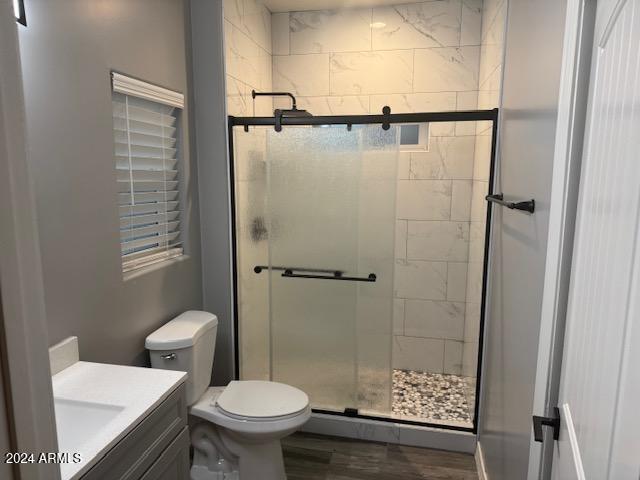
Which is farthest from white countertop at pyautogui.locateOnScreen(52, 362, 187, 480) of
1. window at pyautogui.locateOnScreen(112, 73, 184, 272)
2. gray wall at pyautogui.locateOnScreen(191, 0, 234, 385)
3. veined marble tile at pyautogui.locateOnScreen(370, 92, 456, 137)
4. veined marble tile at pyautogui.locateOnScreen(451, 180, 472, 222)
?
veined marble tile at pyautogui.locateOnScreen(370, 92, 456, 137)

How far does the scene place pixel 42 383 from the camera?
0.54 metres

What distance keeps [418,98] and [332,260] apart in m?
1.40

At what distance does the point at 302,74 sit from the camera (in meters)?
3.15

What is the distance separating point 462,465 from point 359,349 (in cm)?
82

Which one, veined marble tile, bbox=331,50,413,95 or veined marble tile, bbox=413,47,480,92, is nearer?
veined marble tile, bbox=413,47,480,92

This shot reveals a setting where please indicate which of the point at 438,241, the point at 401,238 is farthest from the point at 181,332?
the point at 438,241

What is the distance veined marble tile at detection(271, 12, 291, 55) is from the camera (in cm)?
311

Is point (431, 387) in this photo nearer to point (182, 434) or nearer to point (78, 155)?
point (182, 434)

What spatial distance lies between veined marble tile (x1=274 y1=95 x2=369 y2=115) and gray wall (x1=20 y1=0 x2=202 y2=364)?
4.17 ft

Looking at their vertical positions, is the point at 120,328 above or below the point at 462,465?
above

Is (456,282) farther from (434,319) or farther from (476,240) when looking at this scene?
(476,240)

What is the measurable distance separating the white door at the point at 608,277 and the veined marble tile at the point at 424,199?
6.99ft

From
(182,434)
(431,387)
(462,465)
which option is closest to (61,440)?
(182,434)

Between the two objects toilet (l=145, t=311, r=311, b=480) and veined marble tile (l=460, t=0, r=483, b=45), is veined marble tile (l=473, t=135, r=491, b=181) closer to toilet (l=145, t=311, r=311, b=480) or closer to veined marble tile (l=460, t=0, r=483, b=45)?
veined marble tile (l=460, t=0, r=483, b=45)
